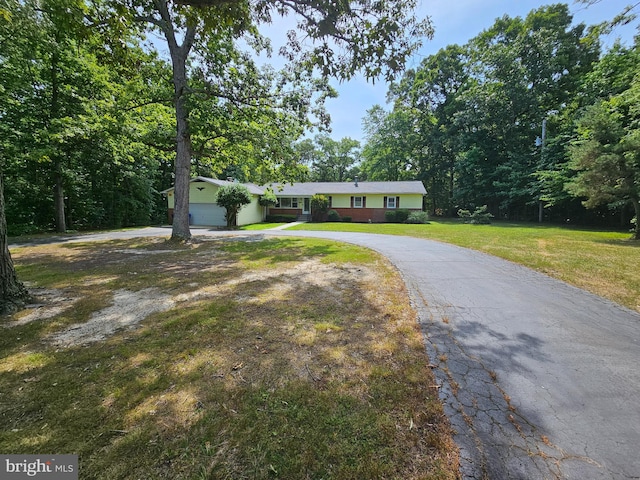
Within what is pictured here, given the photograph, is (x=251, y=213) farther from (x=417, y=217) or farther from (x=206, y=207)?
(x=417, y=217)

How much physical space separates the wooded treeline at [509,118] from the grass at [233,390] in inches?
657

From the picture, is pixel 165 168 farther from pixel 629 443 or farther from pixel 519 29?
pixel 519 29


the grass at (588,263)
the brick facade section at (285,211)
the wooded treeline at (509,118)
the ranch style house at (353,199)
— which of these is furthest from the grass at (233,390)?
the brick facade section at (285,211)

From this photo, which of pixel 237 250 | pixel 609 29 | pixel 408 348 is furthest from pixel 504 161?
pixel 408 348

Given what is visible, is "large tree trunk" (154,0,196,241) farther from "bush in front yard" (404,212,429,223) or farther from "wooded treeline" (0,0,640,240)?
"bush in front yard" (404,212,429,223)

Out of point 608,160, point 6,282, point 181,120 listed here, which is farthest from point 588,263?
point 181,120

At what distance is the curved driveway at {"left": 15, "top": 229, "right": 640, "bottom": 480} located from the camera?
1.87 meters

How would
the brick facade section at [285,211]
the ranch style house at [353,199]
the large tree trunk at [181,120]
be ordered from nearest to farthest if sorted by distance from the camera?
the large tree trunk at [181,120]
the ranch style house at [353,199]
the brick facade section at [285,211]

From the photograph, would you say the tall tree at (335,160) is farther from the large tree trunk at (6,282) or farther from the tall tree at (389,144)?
the large tree trunk at (6,282)

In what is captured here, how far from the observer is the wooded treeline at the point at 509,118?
70.2 feet

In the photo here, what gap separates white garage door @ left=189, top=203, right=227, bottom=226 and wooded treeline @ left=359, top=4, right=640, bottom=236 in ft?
65.5

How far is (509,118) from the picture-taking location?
2761cm

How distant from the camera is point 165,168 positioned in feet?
92.9

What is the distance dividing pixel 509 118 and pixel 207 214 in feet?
99.2
